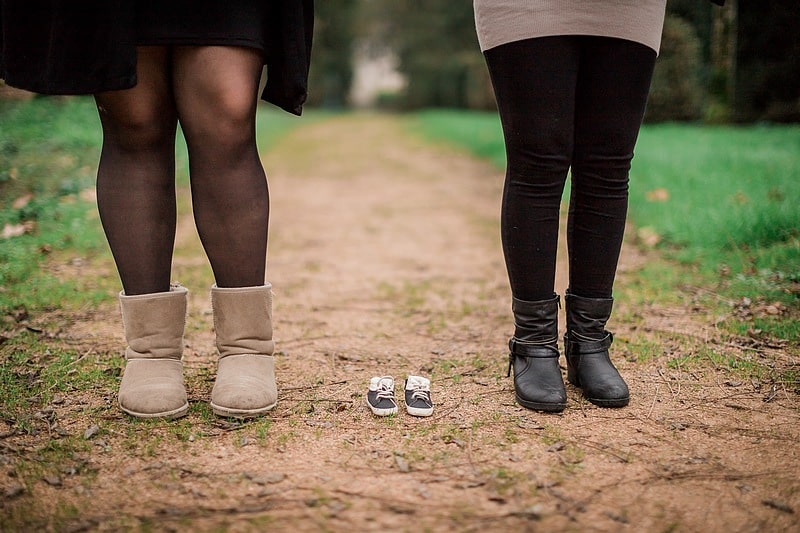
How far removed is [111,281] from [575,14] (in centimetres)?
231

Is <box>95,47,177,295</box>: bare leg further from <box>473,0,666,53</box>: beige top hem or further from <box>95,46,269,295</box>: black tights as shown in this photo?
<box>473,0,666,53</box>: beige top hem

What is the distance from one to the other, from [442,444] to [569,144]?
798 mm

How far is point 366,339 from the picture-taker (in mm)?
2436

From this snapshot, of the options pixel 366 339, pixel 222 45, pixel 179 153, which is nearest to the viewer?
pixel 222 45

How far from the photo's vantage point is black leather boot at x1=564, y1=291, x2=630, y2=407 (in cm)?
179

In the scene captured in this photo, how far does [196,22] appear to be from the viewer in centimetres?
153

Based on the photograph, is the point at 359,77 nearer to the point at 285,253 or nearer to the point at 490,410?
the point at 285,253

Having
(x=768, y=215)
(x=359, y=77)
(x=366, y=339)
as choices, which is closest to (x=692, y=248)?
(x=768, y=215)

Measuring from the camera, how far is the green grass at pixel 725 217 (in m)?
2.93

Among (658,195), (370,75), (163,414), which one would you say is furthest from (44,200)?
(370,75)

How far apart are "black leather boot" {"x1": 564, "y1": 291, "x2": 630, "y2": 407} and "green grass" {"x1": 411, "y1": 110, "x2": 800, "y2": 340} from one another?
833 mm

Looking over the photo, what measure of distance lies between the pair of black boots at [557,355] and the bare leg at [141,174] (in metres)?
0.94

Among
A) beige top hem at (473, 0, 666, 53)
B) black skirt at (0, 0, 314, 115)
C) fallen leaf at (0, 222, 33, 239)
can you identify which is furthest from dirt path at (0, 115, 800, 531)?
fallen leaf at (0, 222, 33, 239)

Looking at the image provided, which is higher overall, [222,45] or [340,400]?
[222,45]
